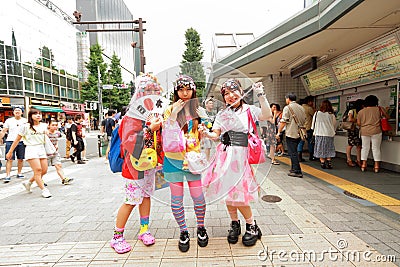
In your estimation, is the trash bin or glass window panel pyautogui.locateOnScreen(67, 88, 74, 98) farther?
glass window panel pyautogui.locateOnScreen(67, 88, 74, 98)

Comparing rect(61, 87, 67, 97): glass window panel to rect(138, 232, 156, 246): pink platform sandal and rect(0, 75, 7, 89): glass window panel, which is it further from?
rect(138, 232, 156, 246): pink platform sandal

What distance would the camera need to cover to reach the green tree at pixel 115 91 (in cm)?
3174

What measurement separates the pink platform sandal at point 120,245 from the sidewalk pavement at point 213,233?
0.05m

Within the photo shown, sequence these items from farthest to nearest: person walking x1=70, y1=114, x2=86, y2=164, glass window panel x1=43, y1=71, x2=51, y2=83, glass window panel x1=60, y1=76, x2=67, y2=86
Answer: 1. glass window panel x1=60, y1=76, x2=67, y2=86
2. glass window panel x1=43, y1=71, x2=51, y2=83
3. person walking x1=70, y1=114, x2=86, y2=164

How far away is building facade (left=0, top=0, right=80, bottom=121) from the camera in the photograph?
904 inches

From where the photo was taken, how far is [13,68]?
76.9 ft

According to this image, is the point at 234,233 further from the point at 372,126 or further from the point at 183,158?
the point at 372,126

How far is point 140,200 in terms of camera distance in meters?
A: 2.63

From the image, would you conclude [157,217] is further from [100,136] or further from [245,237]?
[100,136]

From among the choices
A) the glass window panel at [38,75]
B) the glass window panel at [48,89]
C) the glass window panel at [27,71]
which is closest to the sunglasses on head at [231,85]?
the glass window panel at [27,71]

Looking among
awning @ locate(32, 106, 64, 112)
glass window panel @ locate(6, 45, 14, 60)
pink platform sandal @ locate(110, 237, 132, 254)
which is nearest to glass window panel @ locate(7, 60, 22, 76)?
glass window panel @ locate(6, 45, 14, 60)

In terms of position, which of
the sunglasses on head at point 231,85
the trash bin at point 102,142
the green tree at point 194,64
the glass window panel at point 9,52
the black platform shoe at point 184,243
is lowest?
the black platform shoe at point 184,243

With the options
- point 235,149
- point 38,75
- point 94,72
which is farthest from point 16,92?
point 235,149

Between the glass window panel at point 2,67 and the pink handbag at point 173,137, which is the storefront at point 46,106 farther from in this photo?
the pink handbag at point 173,137
